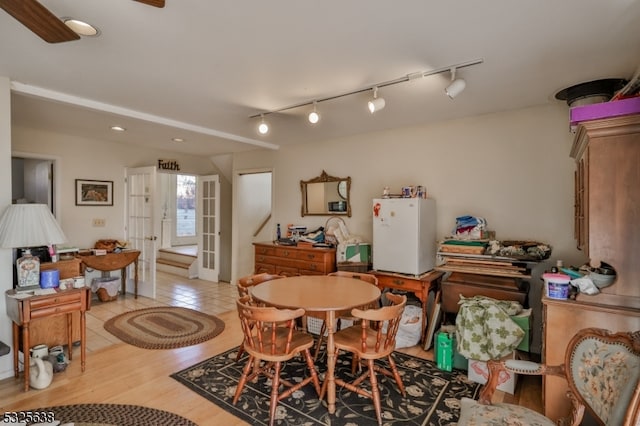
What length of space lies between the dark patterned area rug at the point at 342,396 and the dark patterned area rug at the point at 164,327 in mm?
637

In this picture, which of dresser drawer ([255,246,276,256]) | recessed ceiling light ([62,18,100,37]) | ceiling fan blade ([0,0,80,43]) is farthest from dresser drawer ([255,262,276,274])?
ceiling fan blade ([0,0,80,43])

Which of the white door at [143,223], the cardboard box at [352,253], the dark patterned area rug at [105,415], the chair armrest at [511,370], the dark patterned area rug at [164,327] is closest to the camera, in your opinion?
the chair armrest at [511,370]

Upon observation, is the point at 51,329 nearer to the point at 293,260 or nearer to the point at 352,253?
the point at 293,260

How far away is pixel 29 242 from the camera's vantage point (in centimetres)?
256

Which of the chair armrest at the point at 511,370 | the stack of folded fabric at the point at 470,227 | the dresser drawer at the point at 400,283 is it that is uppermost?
the stack of folded fabric at the point at 470,227

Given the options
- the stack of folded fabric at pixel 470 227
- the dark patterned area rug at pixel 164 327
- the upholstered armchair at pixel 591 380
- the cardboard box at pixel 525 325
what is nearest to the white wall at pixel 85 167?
the dark patterned area rug at pixel 164 327

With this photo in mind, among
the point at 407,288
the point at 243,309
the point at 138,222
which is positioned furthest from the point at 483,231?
the point at 138,222

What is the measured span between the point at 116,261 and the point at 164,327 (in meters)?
1.59

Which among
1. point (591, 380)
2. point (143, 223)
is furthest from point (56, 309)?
point (591, 380)

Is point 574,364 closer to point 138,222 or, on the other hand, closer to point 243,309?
point 243,309

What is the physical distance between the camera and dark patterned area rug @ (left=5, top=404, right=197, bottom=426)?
213 centimetres

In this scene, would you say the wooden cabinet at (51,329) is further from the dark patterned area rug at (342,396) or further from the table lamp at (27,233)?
the dark patterned area rug at (342,396)

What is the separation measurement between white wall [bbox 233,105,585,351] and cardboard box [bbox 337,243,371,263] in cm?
34

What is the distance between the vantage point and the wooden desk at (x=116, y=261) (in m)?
4.50
